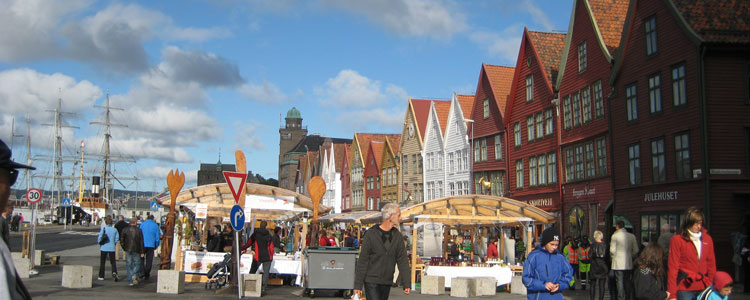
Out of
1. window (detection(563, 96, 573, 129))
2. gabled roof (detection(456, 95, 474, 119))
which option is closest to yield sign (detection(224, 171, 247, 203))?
window (detection(563, 96, 573, 129))

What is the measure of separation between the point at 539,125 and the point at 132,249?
2514cm

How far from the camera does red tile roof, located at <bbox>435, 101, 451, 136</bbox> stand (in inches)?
2154

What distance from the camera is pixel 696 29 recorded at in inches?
941

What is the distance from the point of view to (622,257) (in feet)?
47.5

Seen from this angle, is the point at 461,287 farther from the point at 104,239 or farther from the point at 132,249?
the point at 104,239

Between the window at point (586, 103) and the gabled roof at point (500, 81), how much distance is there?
9261mm

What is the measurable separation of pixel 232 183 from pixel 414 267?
278 inches

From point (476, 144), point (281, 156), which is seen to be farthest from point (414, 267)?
point (281, 156)

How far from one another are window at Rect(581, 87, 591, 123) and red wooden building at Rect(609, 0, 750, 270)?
4417 mm

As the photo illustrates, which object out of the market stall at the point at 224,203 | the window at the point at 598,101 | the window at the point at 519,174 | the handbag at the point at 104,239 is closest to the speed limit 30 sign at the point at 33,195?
the market stall at the point at 224,203

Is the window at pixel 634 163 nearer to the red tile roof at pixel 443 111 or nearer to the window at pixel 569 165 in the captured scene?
the window at pixel 569 165

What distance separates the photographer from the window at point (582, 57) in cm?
3394

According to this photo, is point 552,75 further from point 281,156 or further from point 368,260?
A: point 281,156

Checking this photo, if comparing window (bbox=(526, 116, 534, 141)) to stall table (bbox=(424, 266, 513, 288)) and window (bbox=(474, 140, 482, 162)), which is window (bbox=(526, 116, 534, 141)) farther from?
stall table (bbox=(424, 266, 513, 288))
